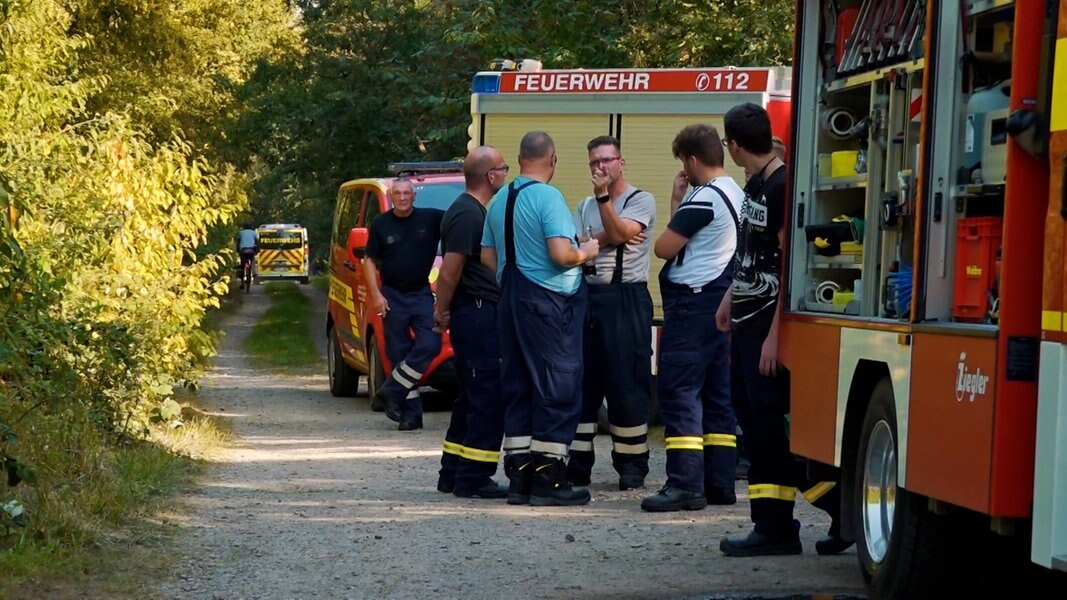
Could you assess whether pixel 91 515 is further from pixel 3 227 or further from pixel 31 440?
pixel 3 227

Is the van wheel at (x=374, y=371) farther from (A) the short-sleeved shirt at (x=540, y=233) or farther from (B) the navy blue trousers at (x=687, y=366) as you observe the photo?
(B) the navy blue trousers at (x=687, y=366)

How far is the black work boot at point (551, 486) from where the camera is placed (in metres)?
9.79

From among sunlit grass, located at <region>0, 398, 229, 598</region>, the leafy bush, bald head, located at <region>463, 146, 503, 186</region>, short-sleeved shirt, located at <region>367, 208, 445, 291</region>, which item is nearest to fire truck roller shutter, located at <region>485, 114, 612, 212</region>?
short-sleeved shirt, located at <region>367, 208, 445, 291</region>

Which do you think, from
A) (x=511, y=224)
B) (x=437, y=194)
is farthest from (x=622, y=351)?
(x=437, y=194)

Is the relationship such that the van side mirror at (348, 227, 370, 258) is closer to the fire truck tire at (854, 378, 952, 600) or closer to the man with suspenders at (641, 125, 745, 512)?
the man with suspenders at (641, 125, 745, 512)

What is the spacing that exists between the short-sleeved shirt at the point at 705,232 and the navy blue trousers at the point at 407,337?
459 cm

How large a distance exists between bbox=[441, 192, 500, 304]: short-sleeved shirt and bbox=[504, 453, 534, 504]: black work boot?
950 mm

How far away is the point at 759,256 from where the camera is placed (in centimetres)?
829

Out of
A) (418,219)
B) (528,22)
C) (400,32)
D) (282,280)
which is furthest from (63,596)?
(282,280)

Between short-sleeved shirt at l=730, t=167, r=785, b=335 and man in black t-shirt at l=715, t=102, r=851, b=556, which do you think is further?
short-sleeved shirt at l=730, t=167, r=785, b=335

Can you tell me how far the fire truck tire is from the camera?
6.30 metres

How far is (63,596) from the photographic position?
23.0 ft

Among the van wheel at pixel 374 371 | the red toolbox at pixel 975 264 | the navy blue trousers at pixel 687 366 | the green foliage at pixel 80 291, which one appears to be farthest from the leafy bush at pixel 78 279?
the red toolbox at pixel 975 264

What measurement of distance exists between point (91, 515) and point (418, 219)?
19.4ft
